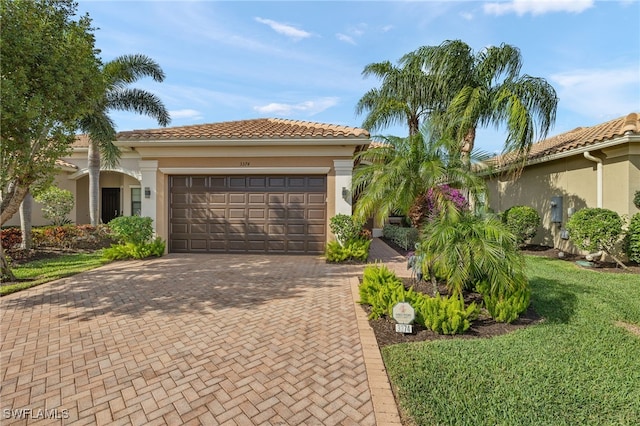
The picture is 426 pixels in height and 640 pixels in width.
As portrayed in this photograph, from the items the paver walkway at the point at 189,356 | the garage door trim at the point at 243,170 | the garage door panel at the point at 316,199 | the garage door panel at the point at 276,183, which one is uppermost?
the garage door trim at the point at 243,170

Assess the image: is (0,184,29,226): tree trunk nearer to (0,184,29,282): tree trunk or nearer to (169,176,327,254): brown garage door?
(0,184,29,282): tree trunk

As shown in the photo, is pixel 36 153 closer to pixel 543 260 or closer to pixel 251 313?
pixel 251 313

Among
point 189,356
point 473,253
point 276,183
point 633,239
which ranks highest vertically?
point 276,183

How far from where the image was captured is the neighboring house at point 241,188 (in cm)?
996

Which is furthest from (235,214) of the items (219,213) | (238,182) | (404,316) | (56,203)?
(56,203)

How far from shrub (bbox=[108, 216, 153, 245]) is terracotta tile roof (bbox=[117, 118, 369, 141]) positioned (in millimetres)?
2690

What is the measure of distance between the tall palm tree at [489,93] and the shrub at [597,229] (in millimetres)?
3033

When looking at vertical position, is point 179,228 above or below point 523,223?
below

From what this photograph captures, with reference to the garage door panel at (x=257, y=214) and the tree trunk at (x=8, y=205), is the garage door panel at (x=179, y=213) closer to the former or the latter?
the garage door panel at (x=257, y=214)

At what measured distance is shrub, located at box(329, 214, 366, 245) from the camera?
9.45 m

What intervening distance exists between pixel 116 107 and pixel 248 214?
917 cm

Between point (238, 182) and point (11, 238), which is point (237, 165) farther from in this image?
point (11, 238)

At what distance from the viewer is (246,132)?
10.2m

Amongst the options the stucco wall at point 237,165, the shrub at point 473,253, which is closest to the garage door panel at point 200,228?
the stucco wall at point 237,165
